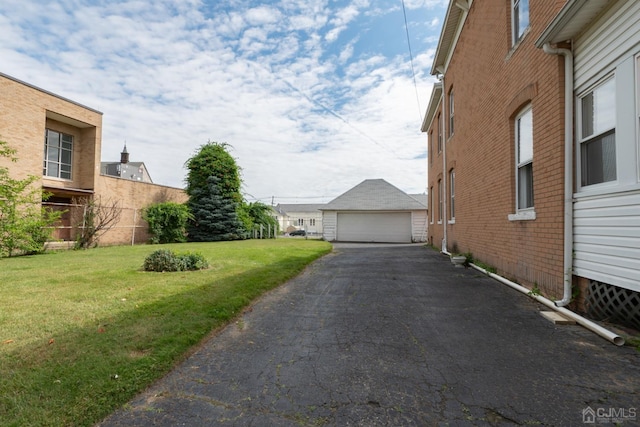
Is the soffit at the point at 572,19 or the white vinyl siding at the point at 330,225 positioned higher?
the soffit at the point at 572,19

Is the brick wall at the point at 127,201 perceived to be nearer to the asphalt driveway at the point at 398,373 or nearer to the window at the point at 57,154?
the window at the point at 57,154

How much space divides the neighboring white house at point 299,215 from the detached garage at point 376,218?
34724 mm

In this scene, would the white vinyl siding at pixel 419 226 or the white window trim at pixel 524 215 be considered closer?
the white window trim at pixel 524 215

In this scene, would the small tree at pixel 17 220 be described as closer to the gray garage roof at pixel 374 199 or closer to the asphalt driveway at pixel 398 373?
the asphalt driveway at pixel 398 373

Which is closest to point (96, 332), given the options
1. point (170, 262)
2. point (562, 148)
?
point (170, 262)

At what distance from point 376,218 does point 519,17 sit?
2002 centimetres

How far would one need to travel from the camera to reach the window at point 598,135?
3.90 meters

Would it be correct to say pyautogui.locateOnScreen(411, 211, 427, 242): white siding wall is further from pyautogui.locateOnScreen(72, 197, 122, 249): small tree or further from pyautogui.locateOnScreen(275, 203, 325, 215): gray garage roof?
pyautogui.locateOnScreen(275, 203, 325, 215): gray garage roof

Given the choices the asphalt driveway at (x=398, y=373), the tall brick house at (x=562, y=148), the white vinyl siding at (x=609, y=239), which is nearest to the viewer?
the asphalt driveway at (x=398, y=373)

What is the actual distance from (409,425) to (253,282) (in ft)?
15.6

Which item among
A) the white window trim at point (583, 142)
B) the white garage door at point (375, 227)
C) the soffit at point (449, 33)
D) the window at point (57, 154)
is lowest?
the white garage door at point (375, 227)

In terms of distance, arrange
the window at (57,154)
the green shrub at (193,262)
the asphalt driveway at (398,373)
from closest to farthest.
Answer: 1. the asphalt driveway at (398,373)
2. the green shrub at (193,262)
3. the window at (57,154)

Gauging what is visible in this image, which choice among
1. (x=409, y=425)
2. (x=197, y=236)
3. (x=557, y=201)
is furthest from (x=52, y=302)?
(x=197, y=236)

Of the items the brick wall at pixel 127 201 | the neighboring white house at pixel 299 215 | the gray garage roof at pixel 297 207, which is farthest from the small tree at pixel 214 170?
the gray garage roof at pixel 297 207
